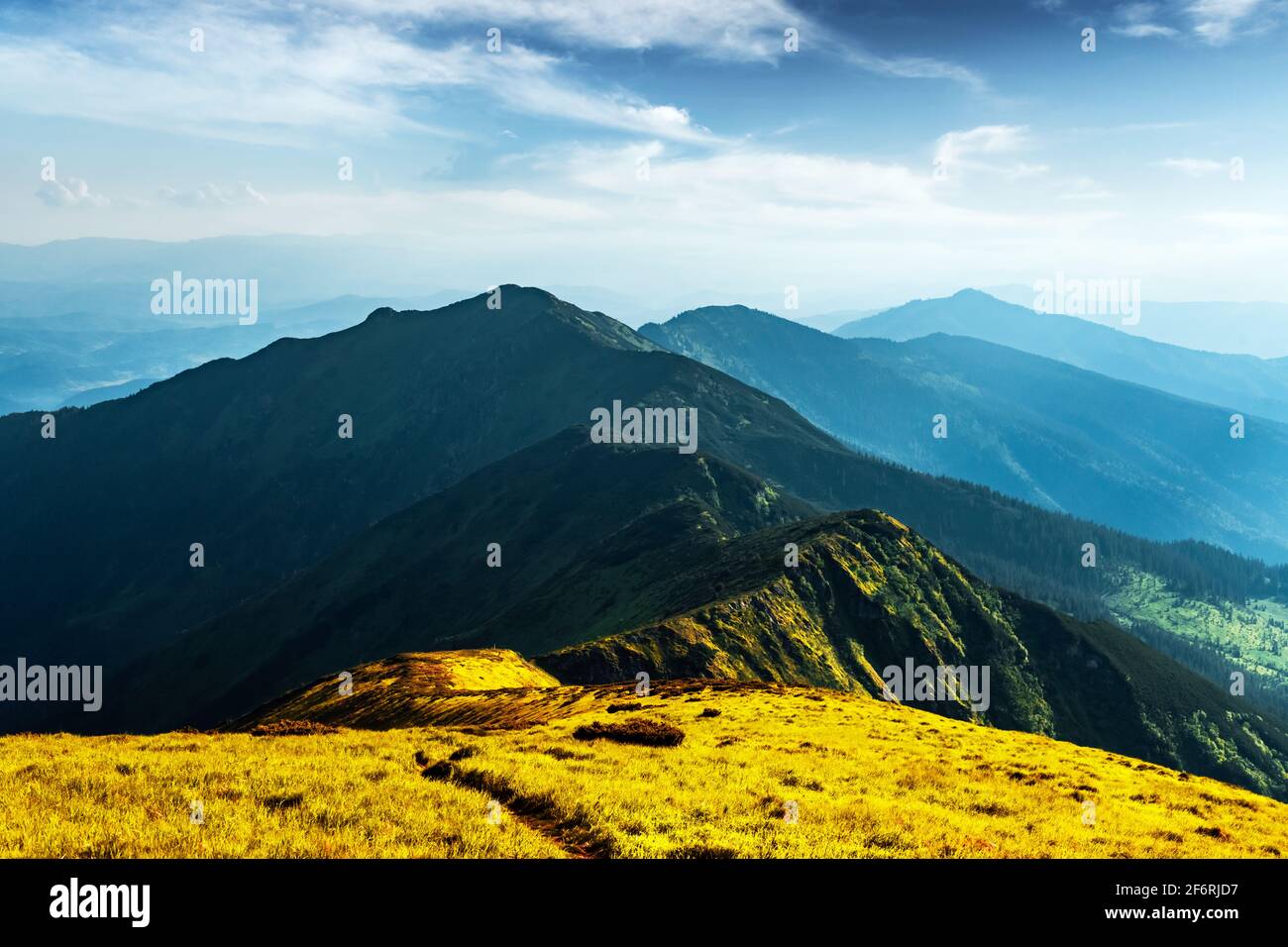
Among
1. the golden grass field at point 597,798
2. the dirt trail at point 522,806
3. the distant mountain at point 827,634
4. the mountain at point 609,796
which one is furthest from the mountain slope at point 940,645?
the dirt trail at point 522,806

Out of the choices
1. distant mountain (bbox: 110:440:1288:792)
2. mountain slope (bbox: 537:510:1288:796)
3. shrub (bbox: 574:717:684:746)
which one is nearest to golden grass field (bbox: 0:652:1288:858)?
shrub (bbox: 574:717:684:746)

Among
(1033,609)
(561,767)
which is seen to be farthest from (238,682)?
(561,767)

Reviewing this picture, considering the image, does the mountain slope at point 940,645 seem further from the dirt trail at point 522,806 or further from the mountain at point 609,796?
the dirt trail at point 522,806

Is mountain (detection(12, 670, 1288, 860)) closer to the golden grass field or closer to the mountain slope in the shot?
the golden grass field

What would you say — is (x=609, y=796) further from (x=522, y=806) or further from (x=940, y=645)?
(x=940, y=645)

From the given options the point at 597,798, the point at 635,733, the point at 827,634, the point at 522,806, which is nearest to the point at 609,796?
the point at 597,798
